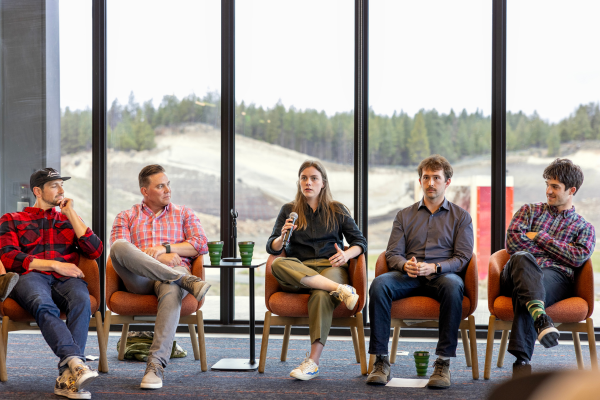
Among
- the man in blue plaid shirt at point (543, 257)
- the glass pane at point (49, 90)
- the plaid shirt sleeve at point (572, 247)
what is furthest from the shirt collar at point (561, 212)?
the glass pane at point (49, 90)

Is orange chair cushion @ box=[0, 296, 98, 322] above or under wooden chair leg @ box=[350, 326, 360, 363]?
above

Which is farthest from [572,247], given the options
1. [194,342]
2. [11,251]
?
[11,251]

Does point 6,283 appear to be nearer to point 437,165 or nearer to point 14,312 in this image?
point 14,312

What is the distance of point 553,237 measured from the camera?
341cm

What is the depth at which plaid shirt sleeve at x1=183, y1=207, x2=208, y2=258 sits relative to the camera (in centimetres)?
360

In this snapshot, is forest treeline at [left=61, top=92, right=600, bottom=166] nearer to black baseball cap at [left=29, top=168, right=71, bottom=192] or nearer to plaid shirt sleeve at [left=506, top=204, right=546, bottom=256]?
plaid shirt sleeve at [left=506, top=204, right=546, bottom=256]

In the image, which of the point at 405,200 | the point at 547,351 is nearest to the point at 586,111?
the point at 405,200

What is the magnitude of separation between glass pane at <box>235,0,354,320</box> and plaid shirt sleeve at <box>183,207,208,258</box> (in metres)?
0.91

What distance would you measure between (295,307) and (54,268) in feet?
4.50

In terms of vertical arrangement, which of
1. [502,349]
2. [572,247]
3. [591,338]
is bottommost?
[502,349]

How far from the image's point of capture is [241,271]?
4.57 metres

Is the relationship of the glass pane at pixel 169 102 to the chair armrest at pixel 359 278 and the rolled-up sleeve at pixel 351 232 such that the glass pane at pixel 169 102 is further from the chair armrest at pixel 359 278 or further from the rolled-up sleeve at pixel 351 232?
the chair armrest at pixel 359 278

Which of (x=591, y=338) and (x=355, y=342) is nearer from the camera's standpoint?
(x=591, y=338)

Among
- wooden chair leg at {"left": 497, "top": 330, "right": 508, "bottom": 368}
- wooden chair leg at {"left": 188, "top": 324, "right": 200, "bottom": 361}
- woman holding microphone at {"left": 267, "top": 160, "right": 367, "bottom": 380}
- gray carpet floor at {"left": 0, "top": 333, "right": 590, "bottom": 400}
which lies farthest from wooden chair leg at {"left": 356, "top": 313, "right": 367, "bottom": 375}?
wooden chair leg at {"left": 188, "top": 324, "right": 200, "bottom": 361}
